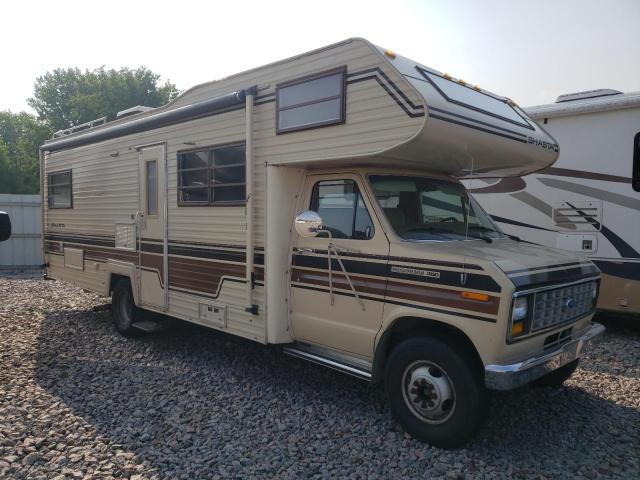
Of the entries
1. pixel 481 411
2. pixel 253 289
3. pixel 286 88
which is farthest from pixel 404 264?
pixel 286 88

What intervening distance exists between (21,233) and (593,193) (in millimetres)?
14809

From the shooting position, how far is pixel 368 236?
4.24 meters

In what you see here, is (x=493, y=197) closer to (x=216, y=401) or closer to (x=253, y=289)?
(x=253, y=289)

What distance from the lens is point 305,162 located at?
14.7 feet

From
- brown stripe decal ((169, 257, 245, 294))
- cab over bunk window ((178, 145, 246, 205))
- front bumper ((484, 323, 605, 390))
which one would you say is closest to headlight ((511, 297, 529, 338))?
front bumper ((484, 323, 605, 390))

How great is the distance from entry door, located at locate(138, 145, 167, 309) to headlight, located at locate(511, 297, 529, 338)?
4.13m

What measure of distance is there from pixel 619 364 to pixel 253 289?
4.28 meters

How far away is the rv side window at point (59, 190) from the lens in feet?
26.3

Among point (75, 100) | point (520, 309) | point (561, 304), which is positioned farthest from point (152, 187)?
point (75, 100)

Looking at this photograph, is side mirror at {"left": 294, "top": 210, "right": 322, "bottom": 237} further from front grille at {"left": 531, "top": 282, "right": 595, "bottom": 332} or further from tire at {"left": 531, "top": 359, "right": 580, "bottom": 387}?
tire at {"left": 531, "top": 359, "right": 580, "bottom": 387}

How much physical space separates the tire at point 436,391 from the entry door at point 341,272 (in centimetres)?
37

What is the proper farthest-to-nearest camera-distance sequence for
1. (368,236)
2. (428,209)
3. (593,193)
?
1. (593,193)
2. (428,209)
3. (368,236)

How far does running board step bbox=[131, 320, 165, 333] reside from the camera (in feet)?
21.0

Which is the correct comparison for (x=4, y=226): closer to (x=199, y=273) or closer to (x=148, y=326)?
(x=199, y=273)
